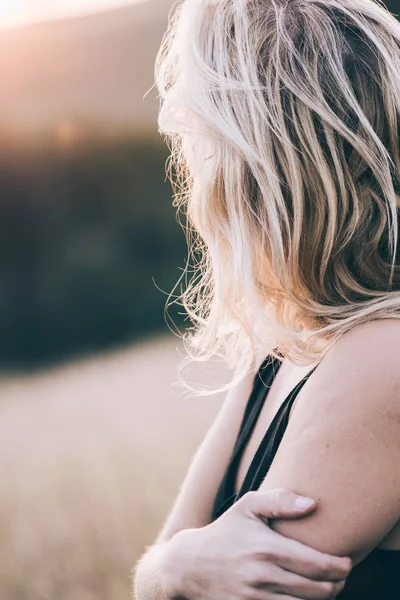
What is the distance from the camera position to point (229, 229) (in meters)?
1.25

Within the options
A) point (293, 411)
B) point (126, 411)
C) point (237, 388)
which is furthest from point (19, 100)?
point (293, 411)

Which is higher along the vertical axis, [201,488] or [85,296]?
[85,296]

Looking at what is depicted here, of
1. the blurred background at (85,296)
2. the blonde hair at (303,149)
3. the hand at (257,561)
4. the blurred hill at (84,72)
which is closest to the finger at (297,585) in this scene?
the hand at (257,561)

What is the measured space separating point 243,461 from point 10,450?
3705 mm

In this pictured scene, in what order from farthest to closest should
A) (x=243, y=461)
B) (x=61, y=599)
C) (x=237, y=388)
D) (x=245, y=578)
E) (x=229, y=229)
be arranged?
(x=61, y=599), (x=237, y=388), (x=243, y=461), (x=229, y=229), (x=245, y=578)

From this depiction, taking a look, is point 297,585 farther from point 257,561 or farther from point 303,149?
point 303,149

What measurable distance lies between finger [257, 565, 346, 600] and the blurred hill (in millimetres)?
4644

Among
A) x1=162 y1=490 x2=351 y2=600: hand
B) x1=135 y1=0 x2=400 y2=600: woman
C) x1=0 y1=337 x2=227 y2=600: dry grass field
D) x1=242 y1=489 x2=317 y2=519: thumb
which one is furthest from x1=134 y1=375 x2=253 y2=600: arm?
x1=0 y1=337 x2=227 y2=600: dry grass field

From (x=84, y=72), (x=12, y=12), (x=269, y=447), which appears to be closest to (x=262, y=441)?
(x=269, y=447)

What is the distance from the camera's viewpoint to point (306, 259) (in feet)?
3.90

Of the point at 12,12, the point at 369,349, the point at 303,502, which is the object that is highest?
the point at 12,12

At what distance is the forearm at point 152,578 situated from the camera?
126cm

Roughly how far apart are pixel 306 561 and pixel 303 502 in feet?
0.28

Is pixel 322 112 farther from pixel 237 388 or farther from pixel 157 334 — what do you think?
pixel 157 334
